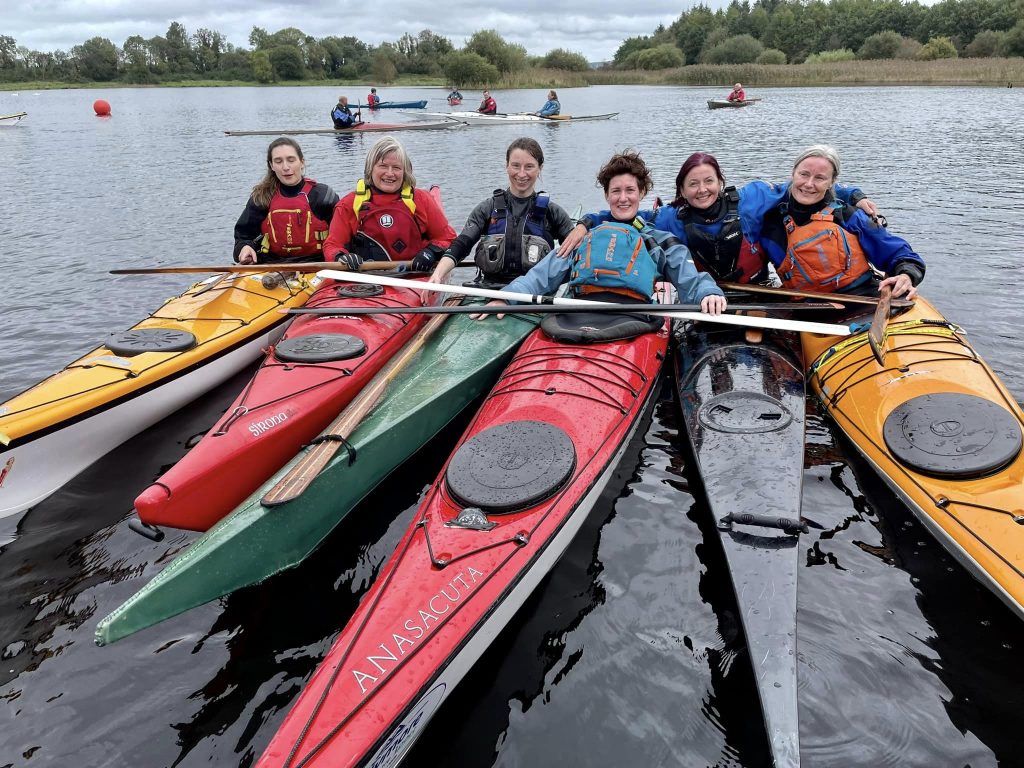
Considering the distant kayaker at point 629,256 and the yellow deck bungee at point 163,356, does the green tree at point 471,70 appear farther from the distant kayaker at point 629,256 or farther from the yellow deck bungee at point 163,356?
the distant kayaker at point 629,256

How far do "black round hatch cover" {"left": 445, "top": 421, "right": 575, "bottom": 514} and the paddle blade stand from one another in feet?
6.43

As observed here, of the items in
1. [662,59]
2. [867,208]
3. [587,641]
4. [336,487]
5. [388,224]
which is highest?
[662,59]

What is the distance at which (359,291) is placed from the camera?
4.96m

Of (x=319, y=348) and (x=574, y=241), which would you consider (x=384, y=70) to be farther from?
(x=319, y=348)

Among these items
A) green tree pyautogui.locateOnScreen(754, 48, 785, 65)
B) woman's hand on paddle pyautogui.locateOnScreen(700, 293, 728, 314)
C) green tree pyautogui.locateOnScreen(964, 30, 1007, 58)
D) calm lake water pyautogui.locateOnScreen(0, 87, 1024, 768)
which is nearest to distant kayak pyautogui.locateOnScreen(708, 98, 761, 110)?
calm lake water pyautogui.locateOnScreen(0, 87, 1024, 768)

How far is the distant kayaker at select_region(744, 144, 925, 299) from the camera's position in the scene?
4.25 m

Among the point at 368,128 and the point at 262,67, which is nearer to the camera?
the point at 368,128

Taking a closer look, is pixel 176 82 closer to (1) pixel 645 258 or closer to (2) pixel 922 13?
(2) pixel 922 13

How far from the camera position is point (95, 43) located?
207 feet

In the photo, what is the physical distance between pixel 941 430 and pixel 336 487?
2981 mm

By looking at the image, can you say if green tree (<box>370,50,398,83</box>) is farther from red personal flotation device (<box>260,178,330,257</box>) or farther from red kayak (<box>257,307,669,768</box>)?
red kayak (<box>257,307,669,768</box>)

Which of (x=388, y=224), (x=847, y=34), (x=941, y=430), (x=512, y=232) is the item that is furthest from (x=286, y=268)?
(x=847, y=34)

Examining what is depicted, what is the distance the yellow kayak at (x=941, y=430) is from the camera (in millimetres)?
2695

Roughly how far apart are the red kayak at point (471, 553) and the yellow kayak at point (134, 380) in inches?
91.1
